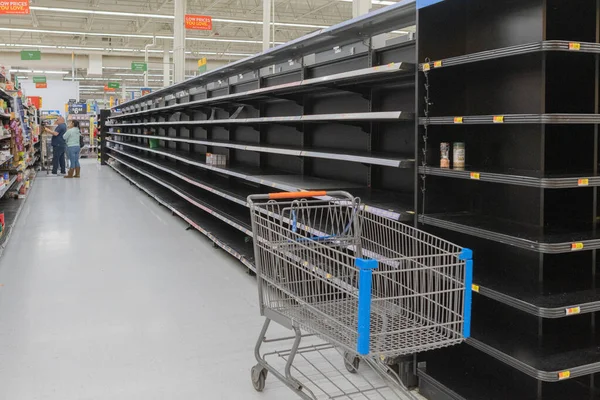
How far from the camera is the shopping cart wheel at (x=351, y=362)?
3.24m

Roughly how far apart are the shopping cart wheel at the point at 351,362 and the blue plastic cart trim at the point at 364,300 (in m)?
1.01

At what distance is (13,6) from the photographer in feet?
37.4

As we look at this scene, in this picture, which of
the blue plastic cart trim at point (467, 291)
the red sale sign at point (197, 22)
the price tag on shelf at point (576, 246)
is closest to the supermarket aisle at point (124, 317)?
the blue plastic cart trim at point (467, 291)

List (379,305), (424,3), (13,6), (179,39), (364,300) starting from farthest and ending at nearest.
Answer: (179,39)
(13,6)
(424,3)
(379,305)
(364,300)

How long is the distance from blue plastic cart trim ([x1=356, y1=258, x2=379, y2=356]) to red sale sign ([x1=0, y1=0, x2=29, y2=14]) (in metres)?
11.5

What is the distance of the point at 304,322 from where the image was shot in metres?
2.72

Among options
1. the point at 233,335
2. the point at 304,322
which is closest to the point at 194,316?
the point at 233,335

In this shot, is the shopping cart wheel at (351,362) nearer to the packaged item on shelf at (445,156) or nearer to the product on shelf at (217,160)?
the packaged item on shelf at (445,156)

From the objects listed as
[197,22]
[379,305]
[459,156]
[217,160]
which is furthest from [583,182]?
[197,22]

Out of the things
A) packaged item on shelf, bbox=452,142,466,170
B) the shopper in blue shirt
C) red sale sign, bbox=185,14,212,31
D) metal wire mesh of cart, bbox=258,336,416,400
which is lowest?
metal wire mesh of cart, bbox=258,336,416,400

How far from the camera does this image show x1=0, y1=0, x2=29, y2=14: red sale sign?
11.4 meters

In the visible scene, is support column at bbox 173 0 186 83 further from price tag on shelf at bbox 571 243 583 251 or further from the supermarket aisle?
price tag on shelf at bbox 571 243 583 251

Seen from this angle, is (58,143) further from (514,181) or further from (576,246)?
(576,246)

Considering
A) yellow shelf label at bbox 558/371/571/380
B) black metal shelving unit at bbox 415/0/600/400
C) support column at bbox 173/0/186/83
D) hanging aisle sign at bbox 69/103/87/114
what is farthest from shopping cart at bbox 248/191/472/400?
hanging aisle sign at bbox 69/103/87/114
